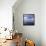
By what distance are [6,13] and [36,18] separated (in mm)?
2037

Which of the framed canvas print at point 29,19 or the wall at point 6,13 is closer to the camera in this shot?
the wall at point 6,13

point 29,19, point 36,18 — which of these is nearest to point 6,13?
point 29,19

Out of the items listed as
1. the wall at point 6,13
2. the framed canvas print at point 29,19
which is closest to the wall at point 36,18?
the framed canvas print at point 29,19

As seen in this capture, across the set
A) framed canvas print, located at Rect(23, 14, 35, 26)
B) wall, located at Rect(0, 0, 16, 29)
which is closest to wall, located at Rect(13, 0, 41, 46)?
framed canvas print, located at Rect(23, 14, 35, 26)

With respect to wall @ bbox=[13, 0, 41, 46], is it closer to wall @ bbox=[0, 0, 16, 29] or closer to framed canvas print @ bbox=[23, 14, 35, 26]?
framed canvas print @ bbox=[23, 14, 35, 26]

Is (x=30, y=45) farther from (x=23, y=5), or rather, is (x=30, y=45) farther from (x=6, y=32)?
(x=23, y=5)

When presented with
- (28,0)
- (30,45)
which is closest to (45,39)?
(30,45)

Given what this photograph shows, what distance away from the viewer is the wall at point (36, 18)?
613 centimetres

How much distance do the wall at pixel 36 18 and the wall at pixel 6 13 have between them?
1.53 m

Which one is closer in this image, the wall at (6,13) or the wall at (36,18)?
the wall at (6,13)

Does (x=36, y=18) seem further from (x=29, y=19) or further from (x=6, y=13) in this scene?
(x=6, y=13)

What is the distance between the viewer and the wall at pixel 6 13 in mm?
4602

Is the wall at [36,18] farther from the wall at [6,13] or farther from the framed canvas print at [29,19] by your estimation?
the wall at [6,13]

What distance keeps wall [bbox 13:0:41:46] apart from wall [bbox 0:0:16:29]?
153 cm
